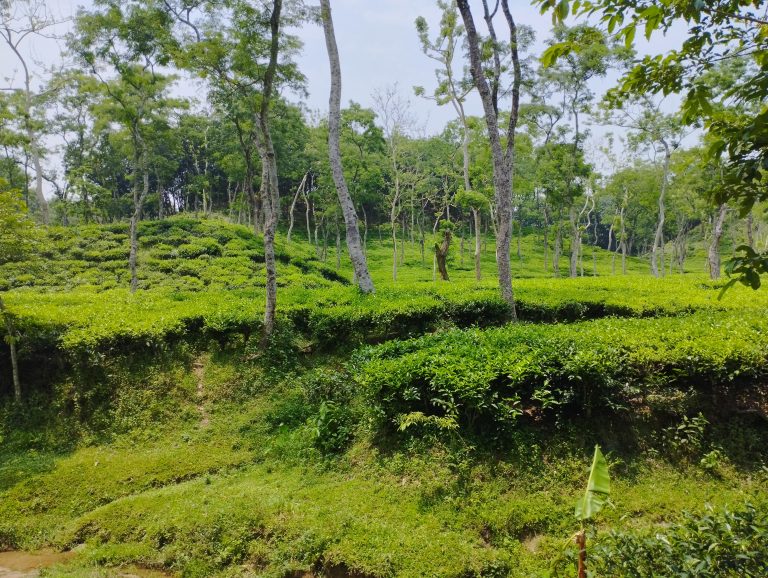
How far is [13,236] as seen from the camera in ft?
29.1

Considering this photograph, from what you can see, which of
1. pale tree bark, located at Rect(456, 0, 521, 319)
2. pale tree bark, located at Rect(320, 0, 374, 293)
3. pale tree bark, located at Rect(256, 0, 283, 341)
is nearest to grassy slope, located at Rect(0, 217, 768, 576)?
pale tree bark, located at Rect(256, 0, 283, 341)

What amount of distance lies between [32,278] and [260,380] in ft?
62.4

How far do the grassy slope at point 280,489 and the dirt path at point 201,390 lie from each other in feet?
0.18

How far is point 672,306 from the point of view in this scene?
1102 cm

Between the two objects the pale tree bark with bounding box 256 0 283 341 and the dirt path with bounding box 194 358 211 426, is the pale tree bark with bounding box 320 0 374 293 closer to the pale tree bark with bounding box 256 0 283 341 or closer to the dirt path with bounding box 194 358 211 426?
the pale tree bark with bounding box 256 0 283 341

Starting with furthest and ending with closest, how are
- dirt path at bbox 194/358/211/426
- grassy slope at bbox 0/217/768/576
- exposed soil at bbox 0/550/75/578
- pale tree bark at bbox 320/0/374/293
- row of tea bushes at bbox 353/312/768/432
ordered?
pale tree bark at bbox 320/0/374/293
dirt path at bbox 194/358/211/426
row of tea bushes at bbox 353/312/768/432
exposed soil at bbox 0/550/75/578
grassy slope at bbox 0/217/768/576

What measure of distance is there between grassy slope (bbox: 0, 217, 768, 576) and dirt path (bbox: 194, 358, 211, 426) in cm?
6

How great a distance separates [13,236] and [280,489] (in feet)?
25.0

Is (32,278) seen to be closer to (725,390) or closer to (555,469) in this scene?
(555,469)

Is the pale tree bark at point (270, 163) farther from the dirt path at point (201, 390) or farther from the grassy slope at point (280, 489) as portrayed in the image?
the dirt path at point (201, 390)

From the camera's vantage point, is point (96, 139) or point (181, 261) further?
point (96, 139)

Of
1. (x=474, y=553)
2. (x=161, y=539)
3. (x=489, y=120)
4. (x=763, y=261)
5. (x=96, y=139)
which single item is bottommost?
(x=161, y=539)

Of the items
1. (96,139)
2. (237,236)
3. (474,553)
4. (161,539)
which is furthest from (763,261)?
(96,139)

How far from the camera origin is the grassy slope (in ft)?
16.0
